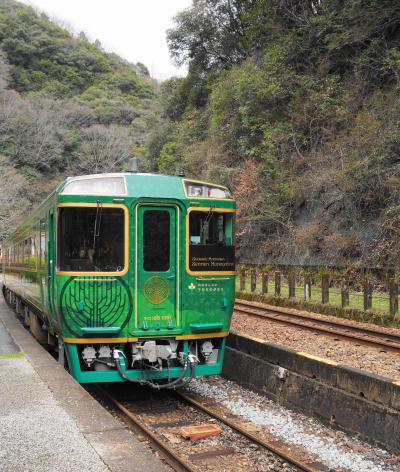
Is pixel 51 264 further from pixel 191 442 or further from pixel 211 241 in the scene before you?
pixel 191 442

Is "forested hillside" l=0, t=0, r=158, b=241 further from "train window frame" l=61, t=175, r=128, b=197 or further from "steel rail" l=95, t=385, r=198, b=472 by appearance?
"steel rail" l=95, t=385, r=198, b=472

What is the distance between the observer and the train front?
23.7 feet

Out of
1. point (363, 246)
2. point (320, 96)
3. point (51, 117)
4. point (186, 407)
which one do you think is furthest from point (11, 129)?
point (186, 407)

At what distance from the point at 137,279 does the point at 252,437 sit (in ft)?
8.07

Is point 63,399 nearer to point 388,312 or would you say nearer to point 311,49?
point 388,312

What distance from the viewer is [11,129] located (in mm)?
58250

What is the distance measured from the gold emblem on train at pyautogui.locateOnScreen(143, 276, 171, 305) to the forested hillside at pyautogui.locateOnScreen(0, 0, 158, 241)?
3966 cm

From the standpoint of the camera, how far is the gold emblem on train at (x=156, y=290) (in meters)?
7.46

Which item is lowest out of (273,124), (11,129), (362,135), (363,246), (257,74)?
(363,246)

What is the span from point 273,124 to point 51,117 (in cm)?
4305

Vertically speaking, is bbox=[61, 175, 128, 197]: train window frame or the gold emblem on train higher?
bbox=[61, 175, 128, 197]: train window frame

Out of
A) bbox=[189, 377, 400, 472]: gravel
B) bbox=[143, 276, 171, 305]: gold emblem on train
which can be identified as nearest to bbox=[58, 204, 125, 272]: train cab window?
bbox=[143, 276, 171, 305]: gold emblem on train

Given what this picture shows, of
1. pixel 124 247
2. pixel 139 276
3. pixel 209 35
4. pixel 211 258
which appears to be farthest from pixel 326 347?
pixel 209 35

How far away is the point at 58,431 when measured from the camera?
5.40 metres
